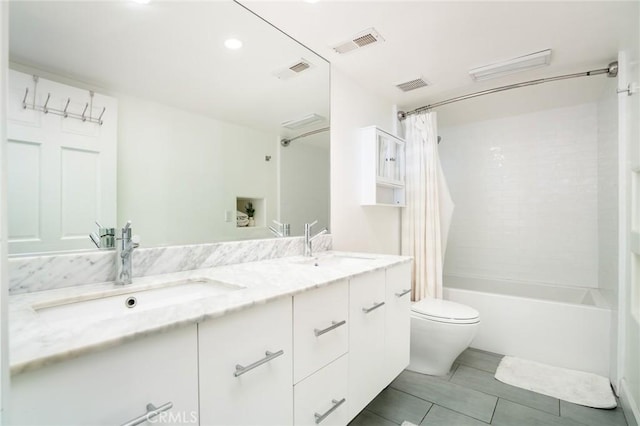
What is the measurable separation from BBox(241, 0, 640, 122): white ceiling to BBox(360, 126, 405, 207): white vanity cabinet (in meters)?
0.46

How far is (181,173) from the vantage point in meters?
1.35

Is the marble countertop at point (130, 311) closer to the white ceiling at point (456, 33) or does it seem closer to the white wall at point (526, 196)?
the white ceiling at point (456, 33)

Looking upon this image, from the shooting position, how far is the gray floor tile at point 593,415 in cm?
160

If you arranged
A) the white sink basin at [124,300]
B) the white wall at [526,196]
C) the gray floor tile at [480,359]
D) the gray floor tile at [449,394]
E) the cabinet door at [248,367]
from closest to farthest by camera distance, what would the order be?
the cabinet door at [248,367]
the white sink basin at [124,300]
the gray floor tile at [449,394]
the gray floor tile at [480,359]
the white wall at [526,196]

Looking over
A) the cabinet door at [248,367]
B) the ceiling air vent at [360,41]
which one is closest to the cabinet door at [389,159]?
the ceiling air vent at [360,41]

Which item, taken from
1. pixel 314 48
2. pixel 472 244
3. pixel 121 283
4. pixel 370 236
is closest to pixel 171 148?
pixel 121 283

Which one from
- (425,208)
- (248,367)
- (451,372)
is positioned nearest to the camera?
(248,367)

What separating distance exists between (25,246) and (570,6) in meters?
2.60

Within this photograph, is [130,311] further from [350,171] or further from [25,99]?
[350,171]

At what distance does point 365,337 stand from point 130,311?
95 centimetres

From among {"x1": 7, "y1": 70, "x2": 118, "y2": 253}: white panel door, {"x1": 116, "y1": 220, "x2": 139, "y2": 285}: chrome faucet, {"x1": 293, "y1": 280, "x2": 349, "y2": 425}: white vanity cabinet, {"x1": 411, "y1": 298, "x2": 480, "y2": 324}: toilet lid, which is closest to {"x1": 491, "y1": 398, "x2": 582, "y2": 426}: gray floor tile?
{"x1": 411, "y1": 298, "x2": 480, "y2": 324}: toilet lid

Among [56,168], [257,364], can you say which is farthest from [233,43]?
[257,364]

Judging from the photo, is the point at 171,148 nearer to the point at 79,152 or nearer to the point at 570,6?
the point at 79,152

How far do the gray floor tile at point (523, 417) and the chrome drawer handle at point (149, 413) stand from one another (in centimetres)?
172
